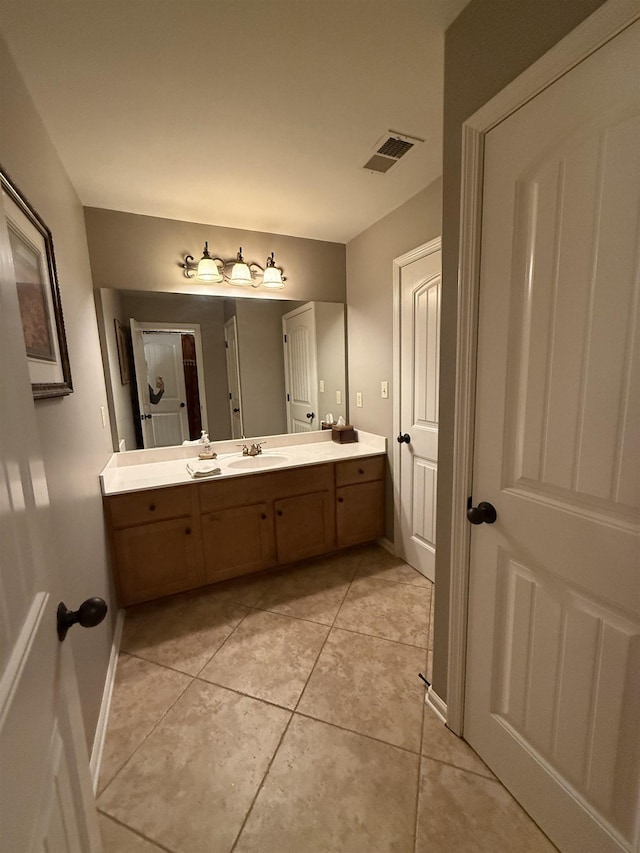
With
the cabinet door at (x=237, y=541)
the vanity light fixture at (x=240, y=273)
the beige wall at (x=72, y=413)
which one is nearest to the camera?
the beige wall at (x=72, y=413)

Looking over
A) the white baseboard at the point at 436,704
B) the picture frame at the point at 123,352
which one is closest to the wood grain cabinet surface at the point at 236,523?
the picture frame at the point at 123,352

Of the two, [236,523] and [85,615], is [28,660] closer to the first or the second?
[85,615]

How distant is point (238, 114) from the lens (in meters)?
1.41

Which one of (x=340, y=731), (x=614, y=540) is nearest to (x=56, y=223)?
(x=614, y=540)

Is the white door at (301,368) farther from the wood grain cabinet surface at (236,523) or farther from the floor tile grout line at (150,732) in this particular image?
the floor tile grout line at (150,732)

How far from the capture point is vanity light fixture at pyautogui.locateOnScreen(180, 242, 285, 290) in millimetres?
2316

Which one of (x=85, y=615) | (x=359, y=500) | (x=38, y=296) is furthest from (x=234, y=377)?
(x=85, y=615)

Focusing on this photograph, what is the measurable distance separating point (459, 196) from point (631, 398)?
774 millimetres

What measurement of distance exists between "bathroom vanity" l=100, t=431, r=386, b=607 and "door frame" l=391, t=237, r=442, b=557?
13 cm

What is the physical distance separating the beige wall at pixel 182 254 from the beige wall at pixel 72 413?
0.48 feet

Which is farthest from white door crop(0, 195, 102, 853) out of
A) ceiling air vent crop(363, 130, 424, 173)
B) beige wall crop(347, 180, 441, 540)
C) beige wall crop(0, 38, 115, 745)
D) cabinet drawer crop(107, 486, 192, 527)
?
beige wall crop(347, 180, 441, 540)

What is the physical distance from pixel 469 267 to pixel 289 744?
1.77m

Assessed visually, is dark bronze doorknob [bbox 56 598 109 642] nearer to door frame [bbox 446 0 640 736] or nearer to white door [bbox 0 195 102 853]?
white door [bbox 0 195 102 853]

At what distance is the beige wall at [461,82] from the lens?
0.87 m
